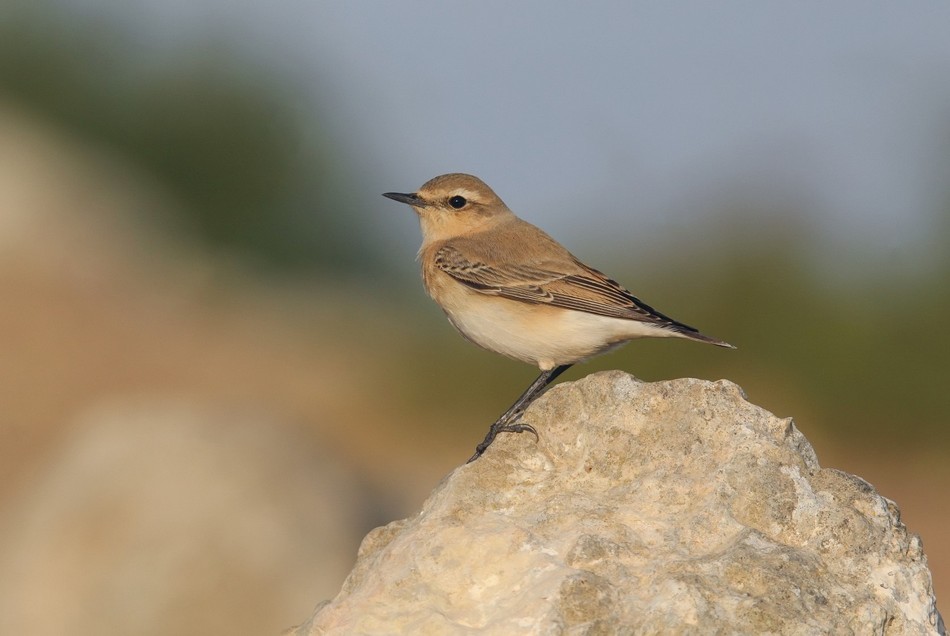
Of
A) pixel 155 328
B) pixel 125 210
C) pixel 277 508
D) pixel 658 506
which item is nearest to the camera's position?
pixel 658 506

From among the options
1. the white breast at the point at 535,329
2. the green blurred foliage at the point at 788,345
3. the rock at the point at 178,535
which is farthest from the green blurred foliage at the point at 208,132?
the white breast at the point at 535,329

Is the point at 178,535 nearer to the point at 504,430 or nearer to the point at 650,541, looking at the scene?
the point at 504,430

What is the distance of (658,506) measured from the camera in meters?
5.45

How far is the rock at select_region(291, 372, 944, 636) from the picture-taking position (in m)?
4.91

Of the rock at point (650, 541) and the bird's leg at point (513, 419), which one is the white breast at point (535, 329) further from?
the rock at point (650, 541)

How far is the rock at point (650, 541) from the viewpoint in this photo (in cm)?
491

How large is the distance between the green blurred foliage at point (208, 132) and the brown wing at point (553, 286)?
17164mm

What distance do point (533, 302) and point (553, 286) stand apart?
204mm

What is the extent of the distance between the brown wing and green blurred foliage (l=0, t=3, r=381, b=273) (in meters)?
17.2

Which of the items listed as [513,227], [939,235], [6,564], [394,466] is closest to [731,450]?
[513,227]

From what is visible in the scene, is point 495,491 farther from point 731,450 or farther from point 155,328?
point 155,328

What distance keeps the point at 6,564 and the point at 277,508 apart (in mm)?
2663

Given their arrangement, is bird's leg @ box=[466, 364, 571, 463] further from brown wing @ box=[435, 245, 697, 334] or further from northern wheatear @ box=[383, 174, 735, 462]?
brown wing @ box=[435, 245, 697, 334]

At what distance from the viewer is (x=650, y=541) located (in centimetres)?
526
